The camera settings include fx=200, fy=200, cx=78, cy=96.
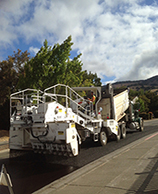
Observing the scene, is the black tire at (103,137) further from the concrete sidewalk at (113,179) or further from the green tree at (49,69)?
the green tree at (49,69)

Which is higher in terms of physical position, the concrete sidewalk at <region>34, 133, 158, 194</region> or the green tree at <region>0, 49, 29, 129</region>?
the green tree at <region>0, 49, 29, 129</region>

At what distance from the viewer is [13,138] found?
25.6 ft

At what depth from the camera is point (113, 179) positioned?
4980mm

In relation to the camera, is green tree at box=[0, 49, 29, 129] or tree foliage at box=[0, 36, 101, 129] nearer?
tree foliage at box=[0, 36, 101, 129]

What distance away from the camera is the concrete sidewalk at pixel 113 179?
4371 mm

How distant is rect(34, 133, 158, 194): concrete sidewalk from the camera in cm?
437

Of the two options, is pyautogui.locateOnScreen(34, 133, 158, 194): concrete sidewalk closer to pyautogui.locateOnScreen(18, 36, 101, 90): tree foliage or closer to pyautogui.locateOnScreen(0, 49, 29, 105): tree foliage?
pyautogui.locateOnScreen(18, 36, 101, 90): tree foliage

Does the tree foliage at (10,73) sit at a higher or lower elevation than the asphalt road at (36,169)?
higher

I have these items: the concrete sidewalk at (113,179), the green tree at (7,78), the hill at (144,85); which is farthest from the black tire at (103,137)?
the hill at (144,85)

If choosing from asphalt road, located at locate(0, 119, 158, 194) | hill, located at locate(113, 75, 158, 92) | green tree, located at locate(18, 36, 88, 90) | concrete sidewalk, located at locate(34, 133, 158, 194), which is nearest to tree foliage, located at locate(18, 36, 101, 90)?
green tree, located at locate(18, 36, 88, 90)

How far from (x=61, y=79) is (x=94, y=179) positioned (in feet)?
35.8

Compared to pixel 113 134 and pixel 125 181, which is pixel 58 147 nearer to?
pixel 125 181

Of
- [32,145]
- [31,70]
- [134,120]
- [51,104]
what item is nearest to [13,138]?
[32,145]

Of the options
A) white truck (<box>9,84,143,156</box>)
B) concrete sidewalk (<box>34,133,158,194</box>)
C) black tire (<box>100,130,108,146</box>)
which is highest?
white truck (<box>9,84,143,156</box>)
